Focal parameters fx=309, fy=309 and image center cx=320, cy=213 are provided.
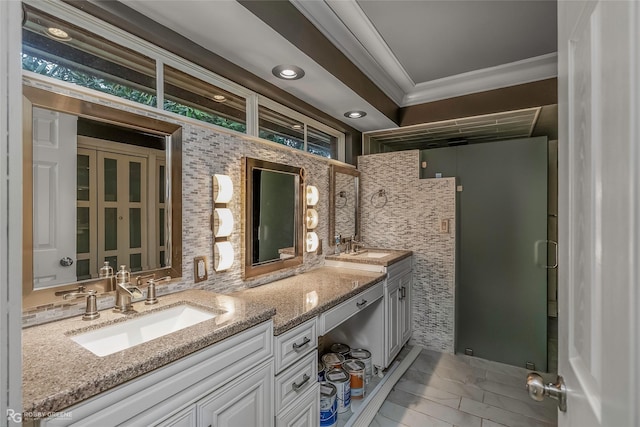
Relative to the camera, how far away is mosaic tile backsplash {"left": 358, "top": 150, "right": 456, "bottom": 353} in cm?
296

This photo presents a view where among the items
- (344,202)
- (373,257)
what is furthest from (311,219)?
(373,257)

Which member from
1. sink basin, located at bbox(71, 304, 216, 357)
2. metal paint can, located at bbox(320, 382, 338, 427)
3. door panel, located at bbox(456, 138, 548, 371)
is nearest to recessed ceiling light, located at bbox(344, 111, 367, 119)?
door panel, located at bbox(456, 138, 548, 371)

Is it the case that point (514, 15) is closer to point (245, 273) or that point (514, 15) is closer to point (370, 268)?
point (370, 268)

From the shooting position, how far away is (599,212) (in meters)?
0.49

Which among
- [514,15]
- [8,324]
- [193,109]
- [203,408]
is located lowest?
[203,408]

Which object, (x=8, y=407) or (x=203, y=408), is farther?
(x=203, y=408)

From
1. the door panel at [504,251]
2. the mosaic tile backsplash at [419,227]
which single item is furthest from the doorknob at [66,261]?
the door panel at [504,251]

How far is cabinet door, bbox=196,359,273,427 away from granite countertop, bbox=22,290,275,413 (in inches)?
7.6

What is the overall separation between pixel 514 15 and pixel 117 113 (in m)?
2.26

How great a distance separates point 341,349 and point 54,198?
2.19m

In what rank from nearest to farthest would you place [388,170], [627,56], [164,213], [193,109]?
[627,56] < [164,213] < [193,109] < [388,170]

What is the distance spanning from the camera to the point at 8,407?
402 mm

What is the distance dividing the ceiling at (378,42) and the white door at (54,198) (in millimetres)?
627

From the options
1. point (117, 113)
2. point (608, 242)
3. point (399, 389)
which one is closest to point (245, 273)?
point (117, 113)
